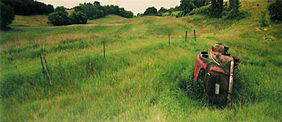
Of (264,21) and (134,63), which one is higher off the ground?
(264,21)

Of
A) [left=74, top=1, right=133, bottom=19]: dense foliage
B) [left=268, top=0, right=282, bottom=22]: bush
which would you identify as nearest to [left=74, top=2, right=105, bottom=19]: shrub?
[left=74, top=1, right=133, bottom=19]: dense foliage

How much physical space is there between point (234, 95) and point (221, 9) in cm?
4015

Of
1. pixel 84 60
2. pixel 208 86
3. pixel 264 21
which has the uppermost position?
pixel 264 21

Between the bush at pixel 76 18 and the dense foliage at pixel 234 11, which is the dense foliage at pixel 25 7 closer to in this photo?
the bush at pixel 76 18

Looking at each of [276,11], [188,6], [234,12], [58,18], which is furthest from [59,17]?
[188,6]

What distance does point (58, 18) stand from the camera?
126 feet

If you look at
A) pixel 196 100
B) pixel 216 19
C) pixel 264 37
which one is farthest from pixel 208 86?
pixel 216 19

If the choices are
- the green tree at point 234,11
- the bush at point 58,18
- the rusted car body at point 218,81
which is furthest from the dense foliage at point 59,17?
the rusted car body at point 218,81

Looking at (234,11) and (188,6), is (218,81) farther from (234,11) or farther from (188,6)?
(188,6)

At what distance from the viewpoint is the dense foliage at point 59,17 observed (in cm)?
3597

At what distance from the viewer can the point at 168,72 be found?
8.40 m

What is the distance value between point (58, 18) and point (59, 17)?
626 millimetres

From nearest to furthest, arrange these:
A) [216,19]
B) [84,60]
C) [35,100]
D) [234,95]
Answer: [35,100] → [234,95] → [84,60] → [216,19]

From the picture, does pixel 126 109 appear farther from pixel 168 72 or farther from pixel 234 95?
pixel 234 95
